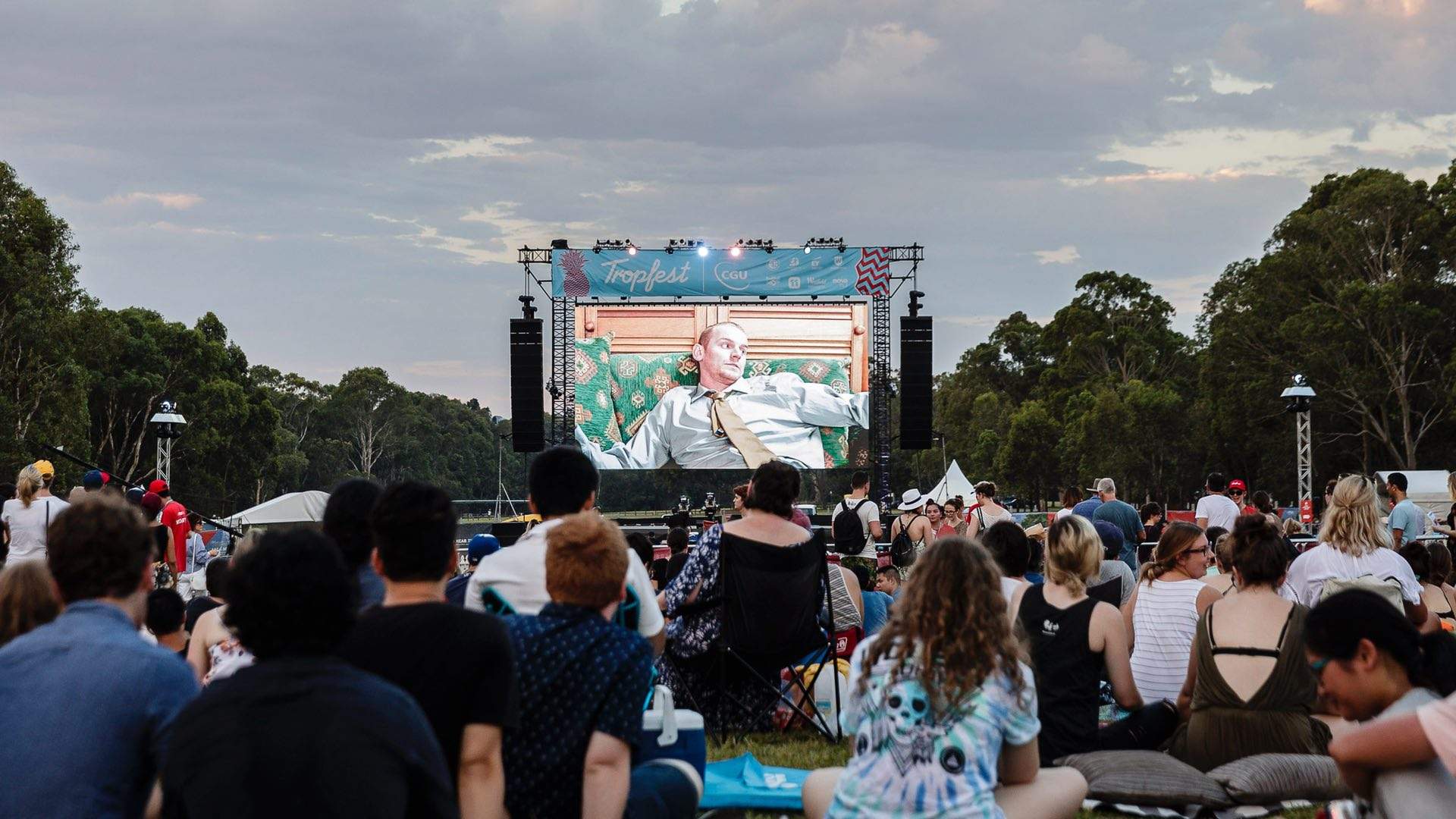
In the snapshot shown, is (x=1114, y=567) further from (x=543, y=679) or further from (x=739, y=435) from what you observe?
(x=739, y=435)

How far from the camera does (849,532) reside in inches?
395

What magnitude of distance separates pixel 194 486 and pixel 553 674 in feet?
144

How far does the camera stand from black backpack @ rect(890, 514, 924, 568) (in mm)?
10914

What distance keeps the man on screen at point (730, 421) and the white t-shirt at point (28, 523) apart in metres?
12.0

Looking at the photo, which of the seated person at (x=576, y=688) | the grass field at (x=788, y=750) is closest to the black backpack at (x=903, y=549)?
the grass field at (x=788, y=750)

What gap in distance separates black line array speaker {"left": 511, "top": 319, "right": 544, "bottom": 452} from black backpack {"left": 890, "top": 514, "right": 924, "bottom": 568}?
9.67 meters

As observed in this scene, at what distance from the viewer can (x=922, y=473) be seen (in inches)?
2633

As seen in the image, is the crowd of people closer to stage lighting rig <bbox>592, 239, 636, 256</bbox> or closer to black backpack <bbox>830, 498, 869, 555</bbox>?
black backpack <bbox>830, 498, 869, 555</bbox>

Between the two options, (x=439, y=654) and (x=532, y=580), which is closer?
(x=439, y=654)

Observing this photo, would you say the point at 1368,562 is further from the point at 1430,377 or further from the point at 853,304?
the point at 1430,377

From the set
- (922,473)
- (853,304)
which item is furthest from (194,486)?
(922,473)

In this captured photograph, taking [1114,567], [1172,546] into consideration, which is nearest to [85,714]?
[1172,546]

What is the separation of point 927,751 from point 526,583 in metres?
1.27

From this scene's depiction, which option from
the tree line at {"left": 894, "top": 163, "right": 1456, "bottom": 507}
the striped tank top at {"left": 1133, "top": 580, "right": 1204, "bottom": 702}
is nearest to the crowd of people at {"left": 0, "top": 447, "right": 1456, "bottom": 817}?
the striped tank top at {"left": 1133, "top": 580, "right": 1204, "bottom": 702}
